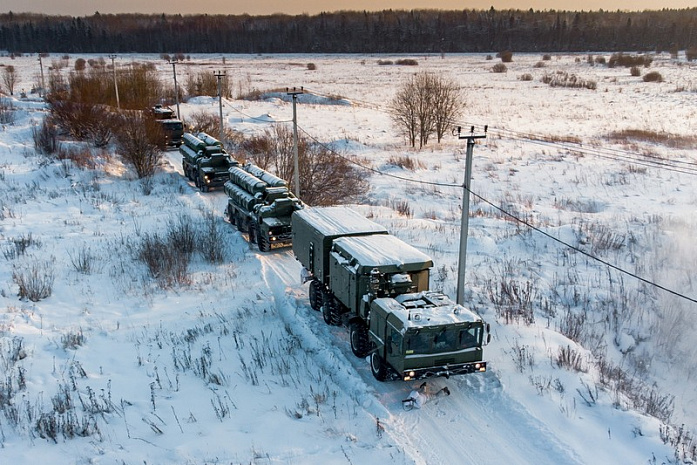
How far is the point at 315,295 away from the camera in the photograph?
14359 millimetres

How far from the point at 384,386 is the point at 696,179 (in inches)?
918

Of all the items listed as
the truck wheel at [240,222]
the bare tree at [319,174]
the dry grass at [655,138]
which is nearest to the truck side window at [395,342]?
the truck wheel at [240,222]

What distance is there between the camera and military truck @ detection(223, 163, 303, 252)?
60.8 ft

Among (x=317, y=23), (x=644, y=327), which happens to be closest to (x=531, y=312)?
(x=644, y=327)

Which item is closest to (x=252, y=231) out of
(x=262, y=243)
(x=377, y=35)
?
(x=262, y=243)

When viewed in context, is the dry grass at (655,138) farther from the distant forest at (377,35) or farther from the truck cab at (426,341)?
the distant forest at (377,35)

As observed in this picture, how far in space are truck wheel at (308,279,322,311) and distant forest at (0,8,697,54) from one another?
129 metres

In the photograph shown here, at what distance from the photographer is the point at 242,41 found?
14025 cm

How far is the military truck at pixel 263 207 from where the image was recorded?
60.8 feet

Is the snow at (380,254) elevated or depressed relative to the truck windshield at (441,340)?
elevated

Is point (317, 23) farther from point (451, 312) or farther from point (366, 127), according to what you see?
point (451, 312)

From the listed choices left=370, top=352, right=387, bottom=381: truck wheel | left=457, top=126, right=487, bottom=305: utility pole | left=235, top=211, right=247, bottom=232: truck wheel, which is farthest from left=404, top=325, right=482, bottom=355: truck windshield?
left=235, top=211, right=247, bottom=232: truck wheel

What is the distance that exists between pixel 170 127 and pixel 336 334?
27067mm

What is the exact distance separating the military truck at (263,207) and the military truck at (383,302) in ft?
10.1
